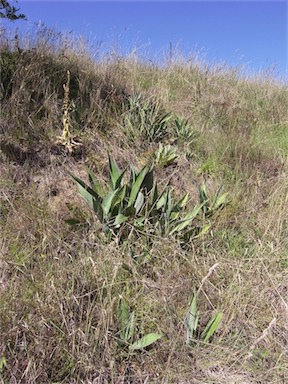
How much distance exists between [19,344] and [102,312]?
Result: 0.38m

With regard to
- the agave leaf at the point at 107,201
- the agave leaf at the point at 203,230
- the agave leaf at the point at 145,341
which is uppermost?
the agave leaf at the point at 107,201

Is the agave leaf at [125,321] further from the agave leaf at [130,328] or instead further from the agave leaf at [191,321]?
the agave leaf at [191,321]

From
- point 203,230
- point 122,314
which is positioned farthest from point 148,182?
point 122,314

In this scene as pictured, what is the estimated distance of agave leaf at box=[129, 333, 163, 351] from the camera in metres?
1.67

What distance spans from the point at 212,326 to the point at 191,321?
104mm

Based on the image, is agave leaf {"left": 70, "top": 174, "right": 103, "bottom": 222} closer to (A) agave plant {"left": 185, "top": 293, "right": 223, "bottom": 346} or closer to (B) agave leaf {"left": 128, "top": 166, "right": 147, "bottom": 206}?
(B) agave leaf {"left": 128, "top": 166, "right": 147, "bottom": 206}

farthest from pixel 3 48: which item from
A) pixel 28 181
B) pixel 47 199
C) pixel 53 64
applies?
pixel 47 199

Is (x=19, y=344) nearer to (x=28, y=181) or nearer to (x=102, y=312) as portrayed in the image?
(x=102, y=312)

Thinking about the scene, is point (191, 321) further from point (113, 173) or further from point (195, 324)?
point (113, 173)

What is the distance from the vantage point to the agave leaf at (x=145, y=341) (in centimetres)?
167

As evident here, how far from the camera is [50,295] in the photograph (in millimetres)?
1765

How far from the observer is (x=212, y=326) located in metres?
1.76

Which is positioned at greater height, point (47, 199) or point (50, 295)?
point (47, 199)

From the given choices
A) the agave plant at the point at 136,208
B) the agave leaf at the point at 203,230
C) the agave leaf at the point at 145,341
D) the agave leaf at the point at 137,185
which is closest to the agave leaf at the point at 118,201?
the agave plant at the point at 136,208
